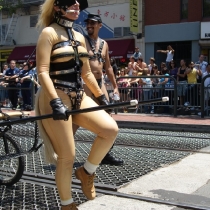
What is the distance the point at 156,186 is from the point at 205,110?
26.5 feet

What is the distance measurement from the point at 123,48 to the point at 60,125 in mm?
22477

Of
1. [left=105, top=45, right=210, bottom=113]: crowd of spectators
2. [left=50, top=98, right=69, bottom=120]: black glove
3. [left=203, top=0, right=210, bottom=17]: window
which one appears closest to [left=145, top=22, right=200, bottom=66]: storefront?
[left=203, top=0, right=210, bottom=17]: window

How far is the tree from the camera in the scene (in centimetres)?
3094

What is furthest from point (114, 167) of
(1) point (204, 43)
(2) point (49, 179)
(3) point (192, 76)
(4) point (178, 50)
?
(4) point (178, 50)

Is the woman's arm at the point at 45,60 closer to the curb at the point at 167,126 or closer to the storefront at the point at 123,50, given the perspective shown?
the curb at the point at 167,126

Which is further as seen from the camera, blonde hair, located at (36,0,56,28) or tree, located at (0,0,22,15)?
tree, located at (0,0,22,15)

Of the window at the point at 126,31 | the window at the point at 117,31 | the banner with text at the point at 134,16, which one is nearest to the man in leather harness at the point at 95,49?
the banner with text at the point at 134,16

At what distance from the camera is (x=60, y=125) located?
12.9 ft

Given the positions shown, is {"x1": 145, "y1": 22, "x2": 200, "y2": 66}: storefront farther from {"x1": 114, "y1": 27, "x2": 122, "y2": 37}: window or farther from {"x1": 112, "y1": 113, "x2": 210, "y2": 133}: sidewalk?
{"x1": 112, "y1": 113, "x2": 210, "y2": 133}: sidewalk

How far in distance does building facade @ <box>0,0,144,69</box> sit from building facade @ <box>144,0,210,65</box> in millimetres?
755

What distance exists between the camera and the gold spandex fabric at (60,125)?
3.91 m

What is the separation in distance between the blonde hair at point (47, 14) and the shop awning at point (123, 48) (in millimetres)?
21496

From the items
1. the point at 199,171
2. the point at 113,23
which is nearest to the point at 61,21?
the point at 199,171

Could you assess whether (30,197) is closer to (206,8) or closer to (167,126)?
(167,126)
